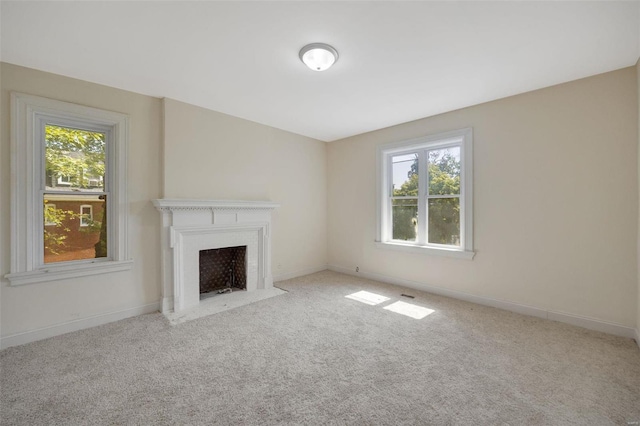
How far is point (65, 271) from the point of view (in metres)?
2.59

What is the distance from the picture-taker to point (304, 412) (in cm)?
159

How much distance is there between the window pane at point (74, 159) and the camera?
2.62 meters

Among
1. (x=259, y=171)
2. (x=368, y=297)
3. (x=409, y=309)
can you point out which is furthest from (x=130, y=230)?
(x=409, y=309)

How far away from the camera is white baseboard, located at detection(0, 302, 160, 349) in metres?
2.36

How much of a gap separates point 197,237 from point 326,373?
2277mm

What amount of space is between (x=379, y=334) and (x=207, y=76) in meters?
3.03

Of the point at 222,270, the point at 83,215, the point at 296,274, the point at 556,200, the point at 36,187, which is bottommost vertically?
the point at 296,274

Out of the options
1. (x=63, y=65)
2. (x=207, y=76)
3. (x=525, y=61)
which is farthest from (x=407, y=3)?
(x=63, y=65)

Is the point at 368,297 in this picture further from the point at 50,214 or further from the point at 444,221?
the point at 50,214

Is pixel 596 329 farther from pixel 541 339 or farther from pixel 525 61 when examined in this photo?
pixel 525 61

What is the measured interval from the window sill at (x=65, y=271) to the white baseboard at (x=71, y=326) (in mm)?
448

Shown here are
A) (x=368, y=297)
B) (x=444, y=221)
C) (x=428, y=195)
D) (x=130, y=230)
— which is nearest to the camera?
(x=130, y=230)

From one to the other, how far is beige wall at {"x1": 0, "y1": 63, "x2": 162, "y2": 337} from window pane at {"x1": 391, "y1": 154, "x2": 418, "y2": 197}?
3.33m

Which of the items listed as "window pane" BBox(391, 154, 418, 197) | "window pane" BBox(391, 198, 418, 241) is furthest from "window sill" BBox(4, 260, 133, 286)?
"window pane" BBox(391, 154, 418, 197)
